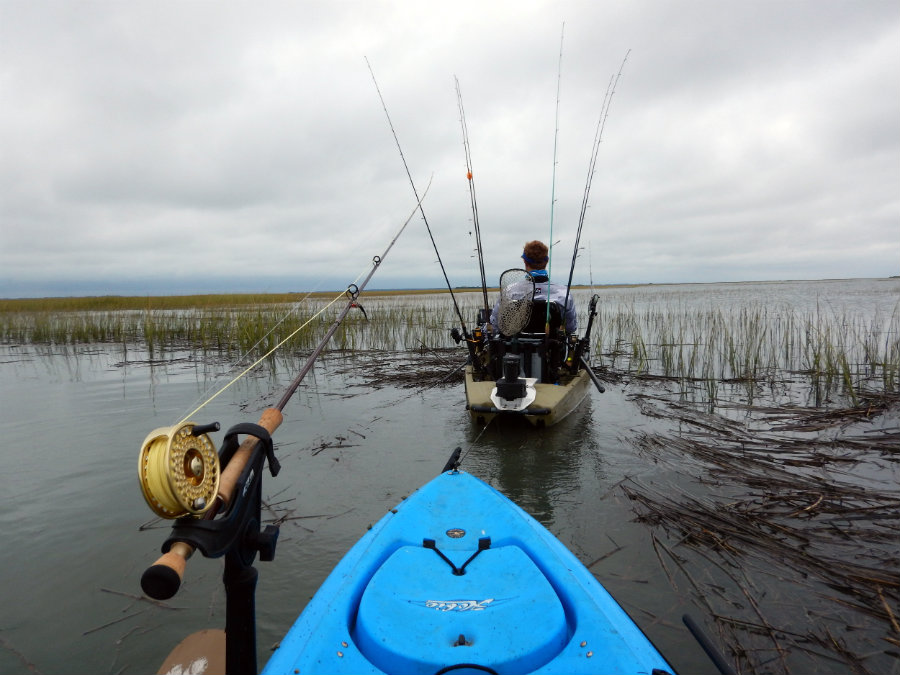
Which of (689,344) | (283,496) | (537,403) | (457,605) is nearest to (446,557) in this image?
(457,605)

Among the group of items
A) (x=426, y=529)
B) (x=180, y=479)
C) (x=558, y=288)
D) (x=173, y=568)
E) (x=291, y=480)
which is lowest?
(x=291, y=480)

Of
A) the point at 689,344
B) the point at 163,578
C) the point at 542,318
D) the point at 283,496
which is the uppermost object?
the point at 542,318

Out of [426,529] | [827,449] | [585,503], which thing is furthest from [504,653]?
[827,449]

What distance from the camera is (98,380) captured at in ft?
28.4

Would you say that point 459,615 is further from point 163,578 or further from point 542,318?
point 542,318

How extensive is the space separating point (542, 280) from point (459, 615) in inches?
182

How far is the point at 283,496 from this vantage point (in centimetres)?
416

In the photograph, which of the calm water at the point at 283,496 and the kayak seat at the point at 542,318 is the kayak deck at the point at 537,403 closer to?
the calm water at the point at 283,496

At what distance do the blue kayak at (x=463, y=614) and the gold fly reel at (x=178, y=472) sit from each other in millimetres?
689

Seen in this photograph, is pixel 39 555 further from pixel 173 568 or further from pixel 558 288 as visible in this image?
pixel 558 288

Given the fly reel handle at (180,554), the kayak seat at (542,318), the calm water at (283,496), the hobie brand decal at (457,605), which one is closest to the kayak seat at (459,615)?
the hobie brand decal at (457,605)

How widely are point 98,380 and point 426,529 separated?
29.2ft

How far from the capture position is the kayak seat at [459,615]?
154 centimetres

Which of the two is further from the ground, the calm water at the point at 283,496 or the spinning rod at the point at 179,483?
the spinning rod at the point at 179,483
